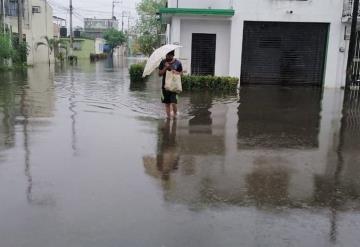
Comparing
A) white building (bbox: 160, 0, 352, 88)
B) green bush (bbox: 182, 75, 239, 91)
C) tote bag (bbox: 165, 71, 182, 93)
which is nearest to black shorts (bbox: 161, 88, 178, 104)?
tote bag (bbox: 165, 71, 182, 93)

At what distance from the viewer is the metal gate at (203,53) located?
64.4 ft

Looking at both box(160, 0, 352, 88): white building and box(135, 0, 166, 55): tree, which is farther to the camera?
box(135, 0, 166, 55): tree

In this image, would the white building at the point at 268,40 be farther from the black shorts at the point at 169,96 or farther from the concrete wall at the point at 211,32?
the black shorts at the point at 169,96

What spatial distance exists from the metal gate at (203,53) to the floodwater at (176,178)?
331 inches

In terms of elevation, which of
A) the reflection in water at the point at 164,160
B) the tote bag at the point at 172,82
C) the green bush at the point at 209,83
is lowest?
the reflection in water at the point at 164,160

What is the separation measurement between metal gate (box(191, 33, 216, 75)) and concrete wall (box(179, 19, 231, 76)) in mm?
169

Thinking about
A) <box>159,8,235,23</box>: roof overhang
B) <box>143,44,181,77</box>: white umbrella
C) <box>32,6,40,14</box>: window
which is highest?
<box>32,6,40,14</box>: window

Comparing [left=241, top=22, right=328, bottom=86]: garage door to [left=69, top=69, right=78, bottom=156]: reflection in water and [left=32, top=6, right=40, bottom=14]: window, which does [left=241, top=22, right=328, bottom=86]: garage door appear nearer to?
[left=69, top=69, right=78, bottom=156]: reflection in water

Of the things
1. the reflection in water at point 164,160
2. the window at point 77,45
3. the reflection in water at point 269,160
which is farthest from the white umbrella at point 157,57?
the window at point 77,45

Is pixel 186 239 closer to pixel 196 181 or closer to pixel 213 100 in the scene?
pixel 196 181

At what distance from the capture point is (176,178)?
237 inches

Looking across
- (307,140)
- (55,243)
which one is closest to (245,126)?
(307,140)

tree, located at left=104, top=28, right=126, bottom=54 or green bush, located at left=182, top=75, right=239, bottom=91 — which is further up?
tree, located at left=104, top=28, right=126, bottom=54

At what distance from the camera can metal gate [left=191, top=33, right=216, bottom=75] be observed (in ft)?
64.4
